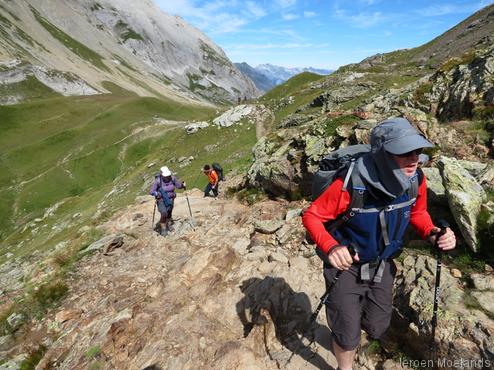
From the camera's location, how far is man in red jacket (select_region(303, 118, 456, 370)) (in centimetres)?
463

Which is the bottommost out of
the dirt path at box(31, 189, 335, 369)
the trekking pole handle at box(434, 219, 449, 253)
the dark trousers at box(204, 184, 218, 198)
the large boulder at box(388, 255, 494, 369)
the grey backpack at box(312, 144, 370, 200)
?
the dark trousers at box(204, 184, 218, 198)

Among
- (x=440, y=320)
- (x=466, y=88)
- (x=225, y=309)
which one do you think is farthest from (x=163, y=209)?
(x=466, y=88)

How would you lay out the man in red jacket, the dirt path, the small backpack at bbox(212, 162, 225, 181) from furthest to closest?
the small backpack at bbox(212, 162, 225, 181) → the dirt path → the man in red jacket

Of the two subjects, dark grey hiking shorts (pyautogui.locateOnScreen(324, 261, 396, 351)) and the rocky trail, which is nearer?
dark grey hiking shorts (pyautogui.locateOnScreen(324, 261, 396, 351))

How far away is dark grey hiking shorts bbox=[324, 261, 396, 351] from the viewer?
5371 millimetres

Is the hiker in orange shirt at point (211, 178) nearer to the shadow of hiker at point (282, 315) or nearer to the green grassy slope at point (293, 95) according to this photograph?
the shadow of hiker at point (282, 315)

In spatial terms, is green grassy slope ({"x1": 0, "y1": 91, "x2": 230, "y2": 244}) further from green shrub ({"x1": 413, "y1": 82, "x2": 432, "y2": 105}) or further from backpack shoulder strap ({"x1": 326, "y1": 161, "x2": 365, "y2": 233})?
backpack shoulder strap ({"x1": 326, "y1": 161, "x2": 365, "y2": 233})

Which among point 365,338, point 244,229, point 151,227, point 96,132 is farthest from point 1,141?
point 365,338

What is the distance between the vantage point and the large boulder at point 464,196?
7.90 metres

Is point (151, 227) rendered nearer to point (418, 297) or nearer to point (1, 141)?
point (418, 297)

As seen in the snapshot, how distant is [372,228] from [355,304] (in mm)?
1432

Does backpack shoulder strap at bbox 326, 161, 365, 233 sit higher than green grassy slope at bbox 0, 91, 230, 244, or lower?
higher

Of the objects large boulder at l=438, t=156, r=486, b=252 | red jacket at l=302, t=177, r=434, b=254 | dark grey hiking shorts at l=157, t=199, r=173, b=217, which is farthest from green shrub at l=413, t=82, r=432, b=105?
red jacket at l=302, t=177, r=434, b=254

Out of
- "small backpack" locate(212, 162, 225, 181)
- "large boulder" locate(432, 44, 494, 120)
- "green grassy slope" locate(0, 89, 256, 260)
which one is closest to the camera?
"large boulder" locate(432, 44, 494, 120)
